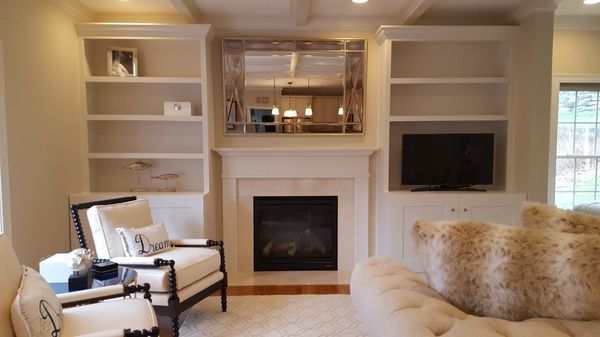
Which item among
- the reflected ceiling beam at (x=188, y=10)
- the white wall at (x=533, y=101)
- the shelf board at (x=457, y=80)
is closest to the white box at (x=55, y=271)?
the reflected ceiling beam at (x=188, y=10)

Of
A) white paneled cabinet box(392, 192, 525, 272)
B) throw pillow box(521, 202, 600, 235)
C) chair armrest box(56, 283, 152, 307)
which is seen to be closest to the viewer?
throw pillow box(521, 202, 600, 235)

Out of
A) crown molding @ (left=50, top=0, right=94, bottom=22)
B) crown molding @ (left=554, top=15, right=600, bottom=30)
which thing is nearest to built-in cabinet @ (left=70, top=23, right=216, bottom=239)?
crown molding @ (left=50, top=0, right=94, bottom=22)

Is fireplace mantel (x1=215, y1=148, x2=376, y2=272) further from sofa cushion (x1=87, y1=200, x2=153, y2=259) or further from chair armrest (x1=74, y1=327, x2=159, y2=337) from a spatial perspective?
chair armrest (x1=74, y1=327, x2=159, y2=337)

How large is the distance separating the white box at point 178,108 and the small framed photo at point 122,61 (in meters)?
0.50

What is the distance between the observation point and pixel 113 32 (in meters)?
3.44

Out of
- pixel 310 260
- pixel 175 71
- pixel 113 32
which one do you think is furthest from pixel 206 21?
pixel 310 260

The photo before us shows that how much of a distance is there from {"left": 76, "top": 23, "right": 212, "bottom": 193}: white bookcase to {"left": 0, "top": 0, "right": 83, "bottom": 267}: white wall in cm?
21

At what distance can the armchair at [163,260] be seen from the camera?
2426 mm

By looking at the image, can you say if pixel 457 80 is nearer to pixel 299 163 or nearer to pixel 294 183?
pixel 299 163

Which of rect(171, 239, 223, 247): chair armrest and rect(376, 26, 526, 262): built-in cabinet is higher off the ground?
rect(376, 26, 526, 262): built-in cabinet

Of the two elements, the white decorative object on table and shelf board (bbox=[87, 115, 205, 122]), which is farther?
shelf board (bbox=[87, 115, 205, 122])

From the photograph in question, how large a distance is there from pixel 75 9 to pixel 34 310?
3.06 metres

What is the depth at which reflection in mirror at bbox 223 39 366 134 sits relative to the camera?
12.4ft

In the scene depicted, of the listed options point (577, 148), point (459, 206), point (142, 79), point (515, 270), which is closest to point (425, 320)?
point (515, 270)
